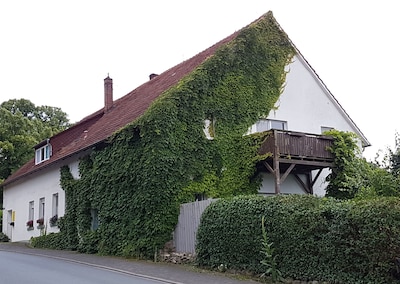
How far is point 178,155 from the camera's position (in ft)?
66.8

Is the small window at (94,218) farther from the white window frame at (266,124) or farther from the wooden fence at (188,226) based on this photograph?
the white window frame at (266,124)

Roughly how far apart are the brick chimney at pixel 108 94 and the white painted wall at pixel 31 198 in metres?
4.88

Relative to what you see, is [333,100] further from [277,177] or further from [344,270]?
[344,270]

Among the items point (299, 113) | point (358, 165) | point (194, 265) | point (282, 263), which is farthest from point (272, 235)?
point (299, 113)

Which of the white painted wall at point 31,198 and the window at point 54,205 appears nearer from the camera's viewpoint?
the white painted wall at point 31,198

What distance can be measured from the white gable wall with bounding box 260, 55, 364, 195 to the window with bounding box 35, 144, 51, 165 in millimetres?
13257

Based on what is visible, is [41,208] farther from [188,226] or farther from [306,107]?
[306,107]

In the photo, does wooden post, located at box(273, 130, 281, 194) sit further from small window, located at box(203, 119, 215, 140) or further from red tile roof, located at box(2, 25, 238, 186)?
red tile roof, located at box(2, 25, 238, 186)

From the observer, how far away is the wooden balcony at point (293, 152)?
21.2 metres

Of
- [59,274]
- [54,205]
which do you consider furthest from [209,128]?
[54,205]

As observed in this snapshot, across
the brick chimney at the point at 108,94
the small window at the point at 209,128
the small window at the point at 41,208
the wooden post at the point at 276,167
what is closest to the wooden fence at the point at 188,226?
the small window at the point at 209,128

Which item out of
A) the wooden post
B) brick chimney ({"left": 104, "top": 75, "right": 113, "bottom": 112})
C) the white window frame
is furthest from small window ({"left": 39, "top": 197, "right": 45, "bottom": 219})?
the wooden post

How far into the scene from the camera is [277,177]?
2073 centimetres

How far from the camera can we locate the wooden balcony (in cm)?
2116
